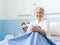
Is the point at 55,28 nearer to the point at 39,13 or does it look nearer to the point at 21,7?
the point at 39,13

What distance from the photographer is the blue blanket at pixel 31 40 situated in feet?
5.53

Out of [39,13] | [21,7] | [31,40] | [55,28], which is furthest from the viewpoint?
[21,7]

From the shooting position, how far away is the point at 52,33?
125 inches

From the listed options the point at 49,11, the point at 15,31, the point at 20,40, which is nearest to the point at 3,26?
the point at 15,31

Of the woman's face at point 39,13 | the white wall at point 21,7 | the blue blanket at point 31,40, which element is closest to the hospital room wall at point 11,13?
the white wall at point 21,7

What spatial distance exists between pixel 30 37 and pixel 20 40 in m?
0.12

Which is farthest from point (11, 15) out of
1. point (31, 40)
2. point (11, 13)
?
point (31, 40)

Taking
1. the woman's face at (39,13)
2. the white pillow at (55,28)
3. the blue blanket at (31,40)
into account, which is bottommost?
the white pillow at (55,28)

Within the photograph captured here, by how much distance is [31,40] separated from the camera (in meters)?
1.70

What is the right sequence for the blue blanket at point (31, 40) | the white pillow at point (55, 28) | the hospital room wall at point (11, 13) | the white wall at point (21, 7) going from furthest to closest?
the hospital room wall at point (11, 13) → the white wall at point (21, 7) → the white pillow at point (55, 28) → the blue blanket at point (31, 40)

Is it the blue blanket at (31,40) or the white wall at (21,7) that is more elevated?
the white wall at (21,7)

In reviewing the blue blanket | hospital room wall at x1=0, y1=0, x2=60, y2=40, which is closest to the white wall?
hospital room wall at x1=0, y1=0, x2=60, y2=40

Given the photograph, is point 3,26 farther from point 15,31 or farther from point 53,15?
point 53,15

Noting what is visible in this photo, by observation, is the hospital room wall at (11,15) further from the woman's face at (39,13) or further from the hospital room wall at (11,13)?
the woman's face at (39,13)
